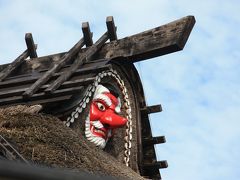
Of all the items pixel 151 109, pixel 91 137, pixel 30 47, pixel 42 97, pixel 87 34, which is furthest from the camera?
pixel 30 47

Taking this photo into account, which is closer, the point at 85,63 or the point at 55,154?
the point at 55,154

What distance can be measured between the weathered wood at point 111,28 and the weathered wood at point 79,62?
0.07 meters

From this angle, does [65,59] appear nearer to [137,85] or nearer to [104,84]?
[104,84]

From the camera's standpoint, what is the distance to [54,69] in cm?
599

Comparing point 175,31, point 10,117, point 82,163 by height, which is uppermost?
point 175,31

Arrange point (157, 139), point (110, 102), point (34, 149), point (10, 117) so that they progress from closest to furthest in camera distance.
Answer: point (34, 149) < point (10, 117) < point (110, 102) < point (157, 139)

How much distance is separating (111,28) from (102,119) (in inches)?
60.2

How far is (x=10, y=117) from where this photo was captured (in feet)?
15.0

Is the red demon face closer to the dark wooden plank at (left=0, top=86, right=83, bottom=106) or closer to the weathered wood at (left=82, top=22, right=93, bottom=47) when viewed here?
the dark wooden plank at (left=0, top=86, right=83, bottom=106)

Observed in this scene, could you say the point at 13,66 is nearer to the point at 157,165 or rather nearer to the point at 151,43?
the point at 151,43

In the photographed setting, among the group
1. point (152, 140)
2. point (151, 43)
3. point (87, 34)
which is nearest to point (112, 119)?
point (151, 43)

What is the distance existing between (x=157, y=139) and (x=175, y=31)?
154 cm

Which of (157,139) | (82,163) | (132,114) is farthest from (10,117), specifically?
(157,139)

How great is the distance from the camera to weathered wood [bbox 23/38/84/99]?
5.25 meters
